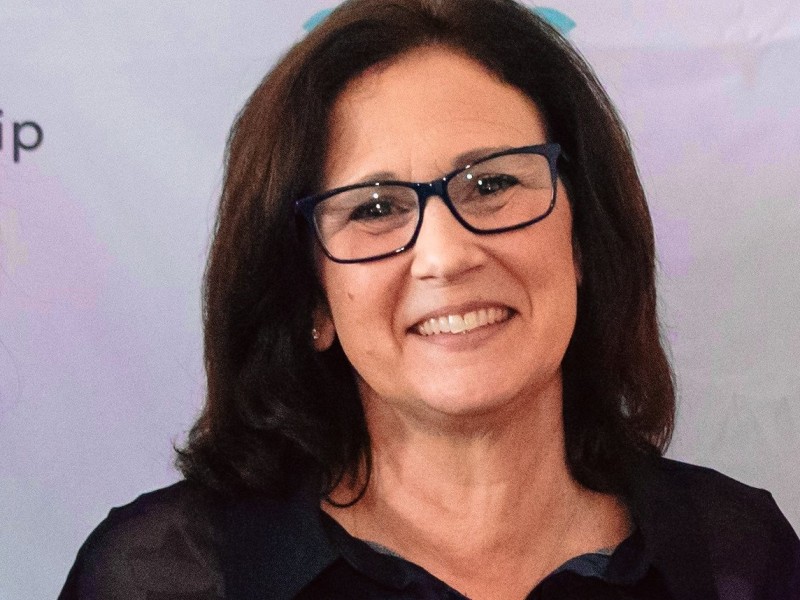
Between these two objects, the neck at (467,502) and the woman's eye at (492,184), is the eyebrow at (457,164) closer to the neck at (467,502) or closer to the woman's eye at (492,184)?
the woman's eye at (492,184)

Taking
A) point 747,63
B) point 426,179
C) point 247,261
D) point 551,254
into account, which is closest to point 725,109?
point 747,63

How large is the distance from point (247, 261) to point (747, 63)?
2.99 feet

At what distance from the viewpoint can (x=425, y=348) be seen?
138 centimetres

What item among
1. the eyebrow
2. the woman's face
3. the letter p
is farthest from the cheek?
the letter p

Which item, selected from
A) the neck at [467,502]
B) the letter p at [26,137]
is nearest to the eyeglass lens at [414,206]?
the neck at [467,502]

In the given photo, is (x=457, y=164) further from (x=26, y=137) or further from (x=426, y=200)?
(x=26, y=137)

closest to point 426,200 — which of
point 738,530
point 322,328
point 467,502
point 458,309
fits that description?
point 458,309

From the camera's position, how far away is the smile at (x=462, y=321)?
1.37 metres

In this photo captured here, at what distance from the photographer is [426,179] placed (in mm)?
1344

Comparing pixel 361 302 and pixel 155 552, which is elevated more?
pixel 361 302

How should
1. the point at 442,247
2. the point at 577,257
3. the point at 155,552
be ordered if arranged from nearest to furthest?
the point at 442,247, the point at 155,552, the point at 577,257

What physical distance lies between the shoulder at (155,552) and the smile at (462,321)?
39 centimetres

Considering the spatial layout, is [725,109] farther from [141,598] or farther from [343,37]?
[141,598]

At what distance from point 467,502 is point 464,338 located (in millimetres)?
257
